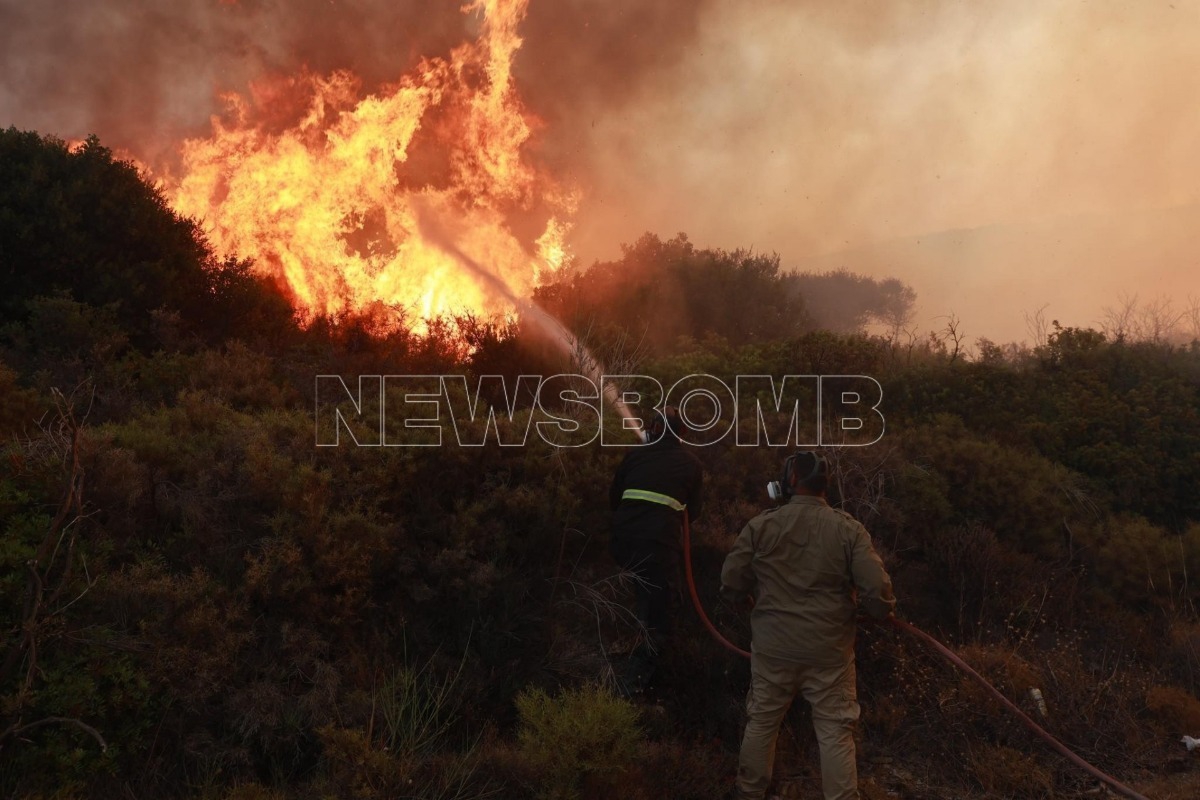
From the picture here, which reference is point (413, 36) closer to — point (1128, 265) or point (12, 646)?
point (12, 646)

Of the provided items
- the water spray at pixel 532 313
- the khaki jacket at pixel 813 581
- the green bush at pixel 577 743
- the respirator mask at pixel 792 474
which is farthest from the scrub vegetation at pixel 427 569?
the respirator mask at pixel 792 474

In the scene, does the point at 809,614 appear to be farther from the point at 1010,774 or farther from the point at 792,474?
the point at 1010,774

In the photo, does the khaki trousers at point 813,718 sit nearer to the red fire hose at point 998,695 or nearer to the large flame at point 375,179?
the red fire hose at point 998,695

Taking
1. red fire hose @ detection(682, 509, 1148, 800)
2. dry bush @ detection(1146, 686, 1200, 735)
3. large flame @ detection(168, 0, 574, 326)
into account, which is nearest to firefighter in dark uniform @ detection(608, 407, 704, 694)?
red fire hose @ detection(682, 509, 1148, 800)

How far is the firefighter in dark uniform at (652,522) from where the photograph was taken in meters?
6.63

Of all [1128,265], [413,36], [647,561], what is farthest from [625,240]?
[1128,265]

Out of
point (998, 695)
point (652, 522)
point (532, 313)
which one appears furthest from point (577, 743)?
point (532, 313)

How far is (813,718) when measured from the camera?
5.12m

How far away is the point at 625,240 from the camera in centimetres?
2020

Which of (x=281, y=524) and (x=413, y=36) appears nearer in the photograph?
(x=281, y=524)

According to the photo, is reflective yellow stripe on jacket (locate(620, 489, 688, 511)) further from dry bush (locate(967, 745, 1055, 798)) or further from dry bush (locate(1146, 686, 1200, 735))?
dry bush (locate(1146, 686, 1200, 735))

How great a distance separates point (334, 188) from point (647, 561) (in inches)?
355

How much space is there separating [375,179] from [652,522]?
29.1 feet

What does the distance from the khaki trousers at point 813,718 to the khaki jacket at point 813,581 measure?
108mm
